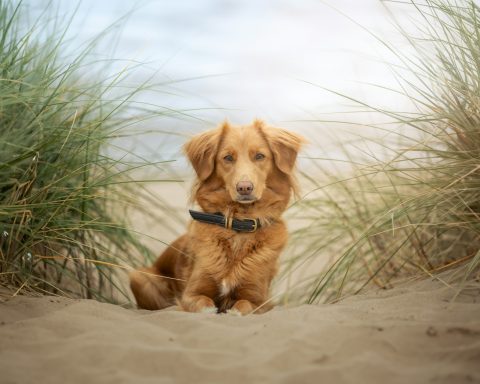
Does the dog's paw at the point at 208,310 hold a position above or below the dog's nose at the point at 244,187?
below

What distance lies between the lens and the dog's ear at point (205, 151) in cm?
433

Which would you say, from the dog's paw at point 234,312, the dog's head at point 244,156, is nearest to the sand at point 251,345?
the dog's paw at point 234,312

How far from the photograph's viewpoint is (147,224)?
571 centimetres

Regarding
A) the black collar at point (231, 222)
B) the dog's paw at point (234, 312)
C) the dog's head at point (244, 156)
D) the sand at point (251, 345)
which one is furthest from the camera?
the black collar at point (231, 222)

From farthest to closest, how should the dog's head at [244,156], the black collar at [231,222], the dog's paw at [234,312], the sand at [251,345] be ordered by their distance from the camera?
the black collar at [231,222]
the dog's head at [244,156]
the dog's paw at [234,312]
the sand at [251,345]

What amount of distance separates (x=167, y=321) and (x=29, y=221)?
1.29 m

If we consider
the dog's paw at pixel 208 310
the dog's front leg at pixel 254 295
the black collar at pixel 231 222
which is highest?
the black collar at pixel 231 222

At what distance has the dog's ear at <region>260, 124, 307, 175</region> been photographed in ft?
14.1

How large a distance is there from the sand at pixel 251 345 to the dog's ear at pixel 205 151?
1.05 m

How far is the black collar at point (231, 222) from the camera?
426cm

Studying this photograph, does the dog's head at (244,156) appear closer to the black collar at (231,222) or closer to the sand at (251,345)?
the black collar at (231,222)

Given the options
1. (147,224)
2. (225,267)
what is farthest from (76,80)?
(225,267)

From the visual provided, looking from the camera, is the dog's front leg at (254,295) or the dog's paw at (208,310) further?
the dog's front leg at (254,295)

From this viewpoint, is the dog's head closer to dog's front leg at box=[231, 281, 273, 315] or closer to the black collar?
the black collar
